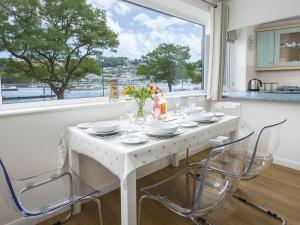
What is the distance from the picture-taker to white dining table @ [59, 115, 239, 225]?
120 centimetres

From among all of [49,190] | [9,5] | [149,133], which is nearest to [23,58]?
[9,5]

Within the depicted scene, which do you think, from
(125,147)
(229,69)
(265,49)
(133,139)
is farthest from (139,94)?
(265,49)

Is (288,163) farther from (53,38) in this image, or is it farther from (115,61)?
(53,38)

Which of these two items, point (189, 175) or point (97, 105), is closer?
point (189, 175)

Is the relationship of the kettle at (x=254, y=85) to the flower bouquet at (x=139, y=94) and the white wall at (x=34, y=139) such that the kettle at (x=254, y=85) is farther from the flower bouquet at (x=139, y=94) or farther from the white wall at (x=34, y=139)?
the white wall at (x=34, y=139)

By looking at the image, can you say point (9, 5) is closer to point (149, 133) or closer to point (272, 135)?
point (149, 133)

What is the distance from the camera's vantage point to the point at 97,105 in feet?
6.52

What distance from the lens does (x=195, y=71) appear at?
3.46 m

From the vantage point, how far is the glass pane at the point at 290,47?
11.7 ft

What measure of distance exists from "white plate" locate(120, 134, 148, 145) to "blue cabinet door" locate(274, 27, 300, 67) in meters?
3.34

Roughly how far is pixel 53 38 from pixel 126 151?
1.29m

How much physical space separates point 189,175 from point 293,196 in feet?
3.88

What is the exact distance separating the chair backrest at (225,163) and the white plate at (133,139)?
1.34ft

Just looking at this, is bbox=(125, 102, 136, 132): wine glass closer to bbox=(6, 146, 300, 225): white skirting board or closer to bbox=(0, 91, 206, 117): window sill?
bbox=(0, 91, 206, 117): window sill
